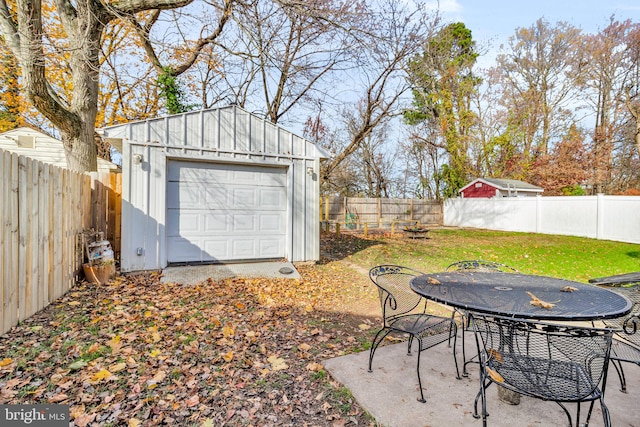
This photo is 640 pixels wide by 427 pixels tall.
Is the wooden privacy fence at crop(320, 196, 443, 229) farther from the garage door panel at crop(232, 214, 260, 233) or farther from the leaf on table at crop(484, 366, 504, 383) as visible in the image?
the leaf on table at crop(484, 366, 504, 383)

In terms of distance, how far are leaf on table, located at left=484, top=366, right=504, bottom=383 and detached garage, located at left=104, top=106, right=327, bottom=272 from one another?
542 cm

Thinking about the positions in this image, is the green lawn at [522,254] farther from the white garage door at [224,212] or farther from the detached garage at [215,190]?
the white garage door at [224,212]

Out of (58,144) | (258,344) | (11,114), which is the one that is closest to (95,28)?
(58,144)

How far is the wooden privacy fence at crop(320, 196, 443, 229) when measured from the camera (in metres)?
16.0

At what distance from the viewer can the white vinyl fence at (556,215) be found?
1150 cm

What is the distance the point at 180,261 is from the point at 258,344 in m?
3.73

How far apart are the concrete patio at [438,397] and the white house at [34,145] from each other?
10.9 metres

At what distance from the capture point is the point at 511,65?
20.1 meters

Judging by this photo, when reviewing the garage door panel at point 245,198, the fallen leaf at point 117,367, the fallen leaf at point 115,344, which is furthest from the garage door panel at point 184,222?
the fallen leaf at point 117,367

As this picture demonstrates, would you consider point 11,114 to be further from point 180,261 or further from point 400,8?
point 400,8

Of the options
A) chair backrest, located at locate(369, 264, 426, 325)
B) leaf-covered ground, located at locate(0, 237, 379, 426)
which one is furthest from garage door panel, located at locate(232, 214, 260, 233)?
chair backrest, located at locate(369, 264, 426, 325)

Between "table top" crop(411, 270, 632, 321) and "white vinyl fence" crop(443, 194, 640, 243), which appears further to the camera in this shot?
"white vinyl fence" crop(443, 194, 640, 243)

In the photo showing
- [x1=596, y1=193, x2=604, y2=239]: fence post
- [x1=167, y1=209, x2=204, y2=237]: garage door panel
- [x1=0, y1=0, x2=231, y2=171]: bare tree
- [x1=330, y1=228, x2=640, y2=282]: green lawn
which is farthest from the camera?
[x1=596, y1=193, x2=604, y2=239]: fence post

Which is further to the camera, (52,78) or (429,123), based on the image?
(429,123)
